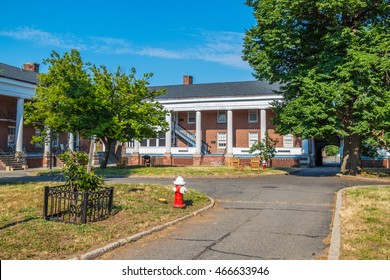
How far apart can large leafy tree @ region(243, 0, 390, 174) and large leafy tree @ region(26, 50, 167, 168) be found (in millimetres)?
9336

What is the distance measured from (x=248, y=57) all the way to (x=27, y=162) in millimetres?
23415

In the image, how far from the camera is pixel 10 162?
30.7 meters

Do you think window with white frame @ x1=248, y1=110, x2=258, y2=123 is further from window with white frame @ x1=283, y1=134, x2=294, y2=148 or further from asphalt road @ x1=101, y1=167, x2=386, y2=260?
asphalt road @ x1=101, y1=167, x2=386, y2=260

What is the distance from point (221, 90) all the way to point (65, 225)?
3589 centimetres

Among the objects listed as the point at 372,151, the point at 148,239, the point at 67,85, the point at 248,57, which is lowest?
the point at 148,239

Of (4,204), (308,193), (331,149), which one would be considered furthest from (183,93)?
(331,149)

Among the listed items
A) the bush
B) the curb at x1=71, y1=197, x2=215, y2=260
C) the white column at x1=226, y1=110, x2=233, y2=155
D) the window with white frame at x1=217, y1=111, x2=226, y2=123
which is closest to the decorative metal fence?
the bush

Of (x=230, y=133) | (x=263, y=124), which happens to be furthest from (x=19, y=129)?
(x=263, y=124)

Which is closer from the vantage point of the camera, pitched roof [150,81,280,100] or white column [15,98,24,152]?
white column [15,98,24,152]

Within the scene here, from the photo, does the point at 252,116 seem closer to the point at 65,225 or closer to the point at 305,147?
the point at 305,147

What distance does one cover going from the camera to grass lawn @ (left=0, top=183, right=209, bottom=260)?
20.2 ft

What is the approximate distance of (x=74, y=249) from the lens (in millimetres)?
6172

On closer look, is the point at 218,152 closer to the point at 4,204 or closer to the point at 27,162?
the point at 27,162

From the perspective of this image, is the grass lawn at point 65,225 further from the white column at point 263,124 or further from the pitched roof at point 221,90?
the pitched roof at point 221,90
